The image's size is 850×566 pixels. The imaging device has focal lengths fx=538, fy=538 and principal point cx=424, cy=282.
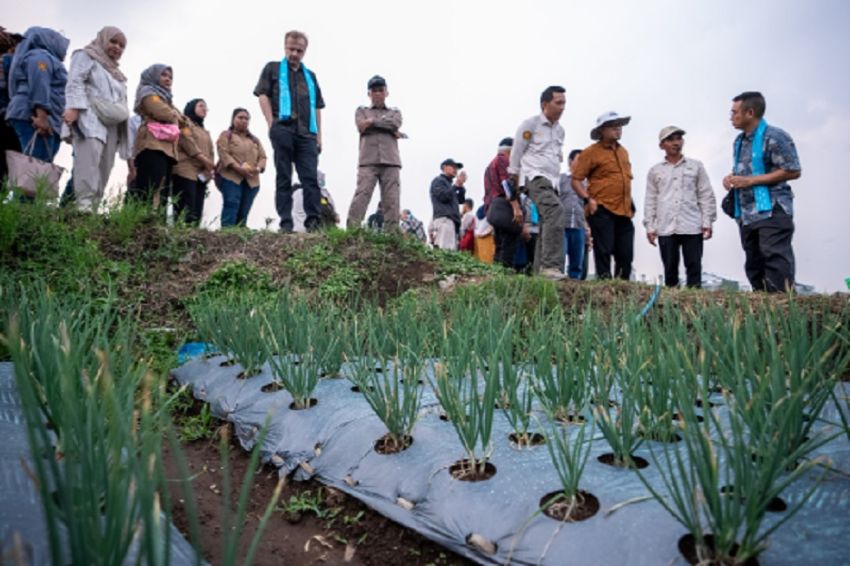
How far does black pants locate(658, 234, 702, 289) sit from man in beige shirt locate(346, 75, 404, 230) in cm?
254

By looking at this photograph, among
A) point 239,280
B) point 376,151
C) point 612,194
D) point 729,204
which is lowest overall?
point 239,280

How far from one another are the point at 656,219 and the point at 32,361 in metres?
4.65

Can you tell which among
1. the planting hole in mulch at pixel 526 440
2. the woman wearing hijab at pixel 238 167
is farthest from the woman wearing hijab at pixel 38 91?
the planting hole in mulch at pixel 526 440

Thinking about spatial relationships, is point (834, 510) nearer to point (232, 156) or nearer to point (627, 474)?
point (627, 474)

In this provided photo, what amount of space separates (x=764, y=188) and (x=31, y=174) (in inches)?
201

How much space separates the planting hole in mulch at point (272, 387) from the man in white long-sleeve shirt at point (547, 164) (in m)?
3.03


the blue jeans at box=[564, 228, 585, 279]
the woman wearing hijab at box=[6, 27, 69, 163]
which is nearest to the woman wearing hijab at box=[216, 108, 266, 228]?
the woman wearing hijab at box=[6, 27, 69, 163]

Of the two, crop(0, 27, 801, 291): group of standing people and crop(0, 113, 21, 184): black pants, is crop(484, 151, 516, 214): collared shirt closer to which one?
crop(0, 27, 801, 291): group of standing people

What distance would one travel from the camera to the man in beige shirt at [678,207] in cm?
459

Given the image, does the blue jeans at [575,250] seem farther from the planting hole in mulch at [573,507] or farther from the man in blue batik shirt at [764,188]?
the planting hole in mulch at [573,507]

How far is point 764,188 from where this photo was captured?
144 inches

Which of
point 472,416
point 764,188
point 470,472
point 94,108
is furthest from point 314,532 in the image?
point 94,108

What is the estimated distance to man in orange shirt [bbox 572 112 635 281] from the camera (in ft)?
15.3

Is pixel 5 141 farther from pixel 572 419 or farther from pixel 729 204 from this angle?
pixel 729 204
